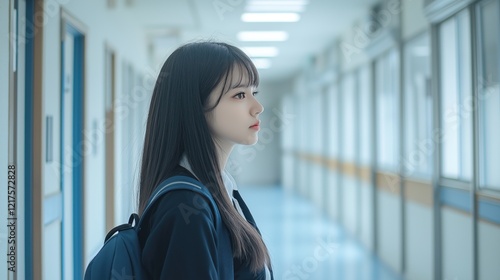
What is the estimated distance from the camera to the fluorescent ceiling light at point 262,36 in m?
8.83

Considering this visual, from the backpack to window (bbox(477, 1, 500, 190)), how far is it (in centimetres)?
311

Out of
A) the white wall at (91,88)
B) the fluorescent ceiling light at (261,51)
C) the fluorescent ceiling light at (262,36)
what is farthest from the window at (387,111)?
the fluorescent ceiling light at (261,51)

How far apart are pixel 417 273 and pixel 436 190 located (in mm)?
1042

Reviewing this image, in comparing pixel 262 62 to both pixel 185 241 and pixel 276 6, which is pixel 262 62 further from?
pixel 185 241

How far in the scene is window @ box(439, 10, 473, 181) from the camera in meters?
4.15

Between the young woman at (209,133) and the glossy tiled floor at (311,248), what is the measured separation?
2.82 meters

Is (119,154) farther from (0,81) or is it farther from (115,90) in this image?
(0,81)

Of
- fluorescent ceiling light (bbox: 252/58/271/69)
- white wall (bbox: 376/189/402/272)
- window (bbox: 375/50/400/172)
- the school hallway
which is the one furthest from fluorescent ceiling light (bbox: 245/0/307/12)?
fluorescent ceiling light (bbox: 252/58/271/69)

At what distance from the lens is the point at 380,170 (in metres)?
6.84

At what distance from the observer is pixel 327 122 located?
1066 centimetres

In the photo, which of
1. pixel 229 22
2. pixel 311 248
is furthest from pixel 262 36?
pixel 311 248

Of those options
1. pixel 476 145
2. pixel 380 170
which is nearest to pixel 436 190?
pixel 476 145

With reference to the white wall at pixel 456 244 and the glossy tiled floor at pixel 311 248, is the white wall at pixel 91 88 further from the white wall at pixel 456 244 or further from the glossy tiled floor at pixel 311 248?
the white wall at pixel 456 244

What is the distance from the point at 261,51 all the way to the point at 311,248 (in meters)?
5.38
